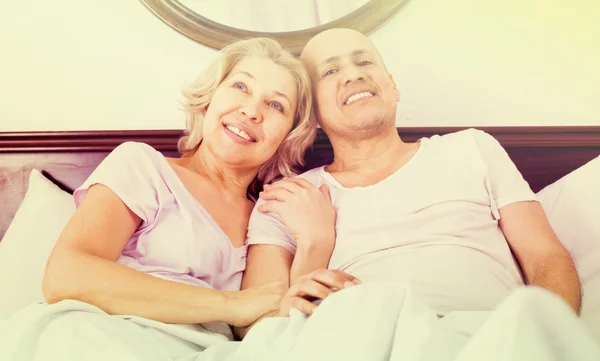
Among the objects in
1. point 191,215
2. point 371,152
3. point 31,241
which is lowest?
point 31,241

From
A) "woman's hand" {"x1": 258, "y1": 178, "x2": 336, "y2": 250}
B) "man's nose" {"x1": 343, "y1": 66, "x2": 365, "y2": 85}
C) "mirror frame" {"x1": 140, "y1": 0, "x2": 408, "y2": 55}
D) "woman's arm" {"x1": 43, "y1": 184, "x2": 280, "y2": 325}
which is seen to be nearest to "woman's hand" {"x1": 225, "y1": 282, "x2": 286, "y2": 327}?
"woman's arm" {"x1": 43, "y1": 184, "x2": 280, "y2": 325}

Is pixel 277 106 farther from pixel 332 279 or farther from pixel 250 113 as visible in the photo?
pixel 332 279

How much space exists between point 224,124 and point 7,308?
45cm

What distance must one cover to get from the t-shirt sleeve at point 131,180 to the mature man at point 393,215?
7.3 inches

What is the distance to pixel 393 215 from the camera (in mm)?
810

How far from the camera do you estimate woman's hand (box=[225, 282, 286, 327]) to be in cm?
66

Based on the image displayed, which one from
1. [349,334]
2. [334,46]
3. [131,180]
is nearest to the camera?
[349,334]

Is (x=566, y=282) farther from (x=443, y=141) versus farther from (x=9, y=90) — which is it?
(x=9, y=90)

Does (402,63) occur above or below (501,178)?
above

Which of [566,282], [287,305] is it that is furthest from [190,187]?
[566,282]

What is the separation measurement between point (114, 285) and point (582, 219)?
0.75 m

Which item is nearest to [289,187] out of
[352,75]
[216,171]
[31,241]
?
[216,171]

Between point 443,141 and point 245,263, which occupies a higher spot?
point 443,141

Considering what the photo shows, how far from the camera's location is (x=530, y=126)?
103cm
